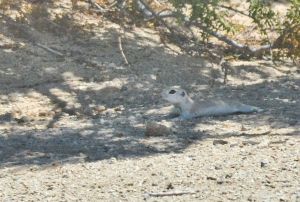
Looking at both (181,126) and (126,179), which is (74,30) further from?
(126,179)

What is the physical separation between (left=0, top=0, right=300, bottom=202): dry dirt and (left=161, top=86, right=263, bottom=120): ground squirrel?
0.11 metres

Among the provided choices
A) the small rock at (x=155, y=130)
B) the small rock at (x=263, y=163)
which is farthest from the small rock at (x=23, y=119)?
the small rock at (x=263, y=163)

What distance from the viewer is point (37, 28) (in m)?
12.0

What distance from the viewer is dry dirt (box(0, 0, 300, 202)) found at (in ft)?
19.3

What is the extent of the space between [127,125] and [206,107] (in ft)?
3.11

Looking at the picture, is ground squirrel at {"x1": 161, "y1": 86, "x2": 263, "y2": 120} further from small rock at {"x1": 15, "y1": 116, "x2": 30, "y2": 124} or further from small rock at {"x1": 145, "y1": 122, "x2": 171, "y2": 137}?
small rock at {"x1": 15, "y1": 116, "x2": 30, "y2": 124}

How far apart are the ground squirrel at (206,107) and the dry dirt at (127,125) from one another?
0.11m

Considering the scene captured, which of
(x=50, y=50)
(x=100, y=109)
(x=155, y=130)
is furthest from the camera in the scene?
(x=50, y=50)

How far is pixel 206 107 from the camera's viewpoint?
8672mm

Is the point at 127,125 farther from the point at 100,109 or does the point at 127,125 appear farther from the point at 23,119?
the point at 23,119

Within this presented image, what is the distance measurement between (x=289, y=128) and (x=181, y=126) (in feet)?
3.80

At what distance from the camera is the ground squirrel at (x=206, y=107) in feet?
28.3

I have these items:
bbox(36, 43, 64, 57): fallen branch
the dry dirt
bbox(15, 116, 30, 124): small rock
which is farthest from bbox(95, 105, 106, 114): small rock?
bbox(36, 43, 64, 57): fallen branch

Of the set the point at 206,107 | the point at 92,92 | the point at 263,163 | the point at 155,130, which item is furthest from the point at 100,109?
the point at 263,163
